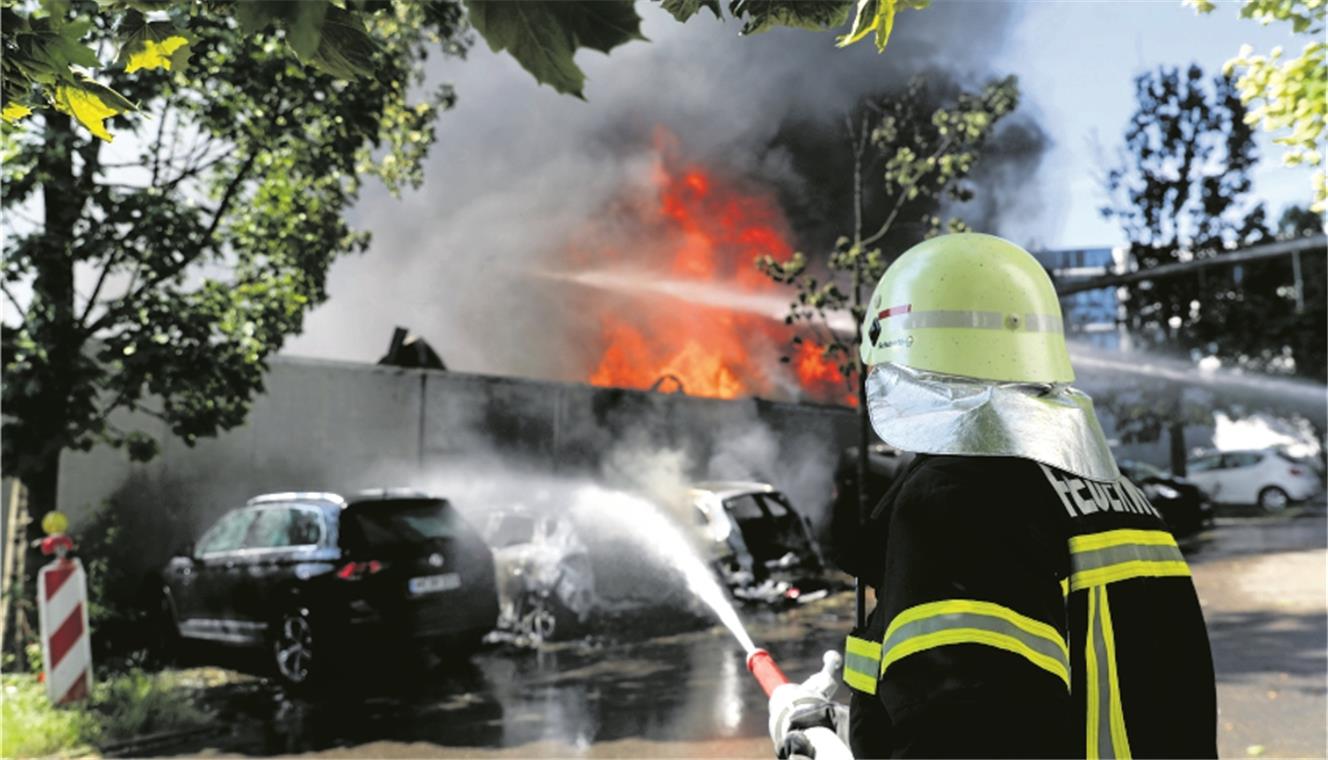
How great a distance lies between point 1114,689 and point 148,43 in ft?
6.58

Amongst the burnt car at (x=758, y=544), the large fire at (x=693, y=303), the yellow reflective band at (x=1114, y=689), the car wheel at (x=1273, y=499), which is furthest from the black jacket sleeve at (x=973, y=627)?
the car wheel at (x=1273, y=499)

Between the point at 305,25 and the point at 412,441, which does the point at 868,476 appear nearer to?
the point at 412,441

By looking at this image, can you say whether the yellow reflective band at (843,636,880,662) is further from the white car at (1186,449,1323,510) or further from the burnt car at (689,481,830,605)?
the white car at (1186,449,1323,510)

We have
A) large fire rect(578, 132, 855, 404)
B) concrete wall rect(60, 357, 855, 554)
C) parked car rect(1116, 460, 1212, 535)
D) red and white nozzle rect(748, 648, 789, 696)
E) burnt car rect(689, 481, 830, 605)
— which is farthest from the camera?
large fire rect(578, 132, 855, 404)

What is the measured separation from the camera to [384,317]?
16.8 meters

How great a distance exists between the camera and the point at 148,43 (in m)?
1.87

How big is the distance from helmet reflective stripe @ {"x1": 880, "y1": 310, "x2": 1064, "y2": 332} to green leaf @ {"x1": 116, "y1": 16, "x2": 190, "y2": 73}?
1477 mm

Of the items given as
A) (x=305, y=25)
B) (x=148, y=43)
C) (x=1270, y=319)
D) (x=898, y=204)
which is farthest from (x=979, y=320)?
(x=1270, y=319)

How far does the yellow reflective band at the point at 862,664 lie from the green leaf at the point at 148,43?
1651 millimetres

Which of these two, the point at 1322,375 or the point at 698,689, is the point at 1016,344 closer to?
the point at 698,689

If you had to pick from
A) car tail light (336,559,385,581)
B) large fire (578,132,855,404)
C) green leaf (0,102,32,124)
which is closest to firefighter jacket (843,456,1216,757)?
green leaf (0,102,32,124)

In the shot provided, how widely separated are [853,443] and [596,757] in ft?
42.6

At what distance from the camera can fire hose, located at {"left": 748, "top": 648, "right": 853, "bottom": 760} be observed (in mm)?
1543

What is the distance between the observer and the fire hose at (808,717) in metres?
1.54
